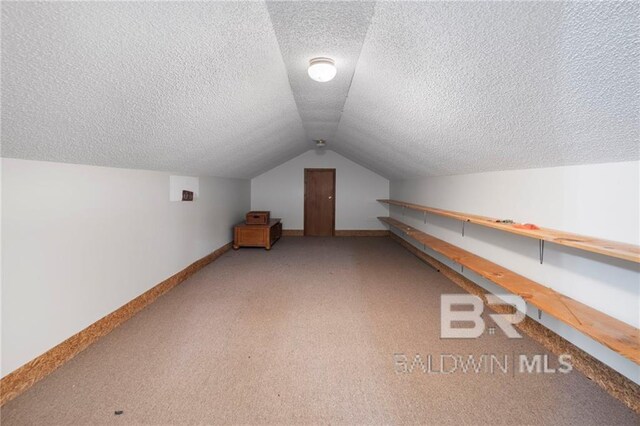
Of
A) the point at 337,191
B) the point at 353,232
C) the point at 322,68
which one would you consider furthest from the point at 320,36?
the point at 353,232

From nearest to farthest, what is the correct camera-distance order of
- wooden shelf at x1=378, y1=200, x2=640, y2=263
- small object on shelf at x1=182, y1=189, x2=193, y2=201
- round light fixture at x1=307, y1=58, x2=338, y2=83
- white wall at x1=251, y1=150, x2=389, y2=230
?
1. wooden shelf at x1=378, y1=200, x2=640, y2=263
2. round light fixture at x1=307, y1=58, x2=338, y2=83
3. small object on shelf at x1=182, y1=189, x2=193, y2=201
4. white wall at x1=251, y1=150, x2=389, y2=230

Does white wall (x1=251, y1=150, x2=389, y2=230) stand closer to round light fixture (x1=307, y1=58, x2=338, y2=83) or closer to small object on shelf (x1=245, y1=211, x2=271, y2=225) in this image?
small object on shelf (x1=245, y1=211, x2=271, y2=225)

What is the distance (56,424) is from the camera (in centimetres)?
141

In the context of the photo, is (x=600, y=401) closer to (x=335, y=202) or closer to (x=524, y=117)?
(x=524, y=117)

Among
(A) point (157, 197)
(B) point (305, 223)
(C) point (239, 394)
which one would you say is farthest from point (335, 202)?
(C) point (239, 394)

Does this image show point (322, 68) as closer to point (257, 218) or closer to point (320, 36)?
point (320, 36)

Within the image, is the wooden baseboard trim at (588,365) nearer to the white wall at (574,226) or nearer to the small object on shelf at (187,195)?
the white wall at (574,226)

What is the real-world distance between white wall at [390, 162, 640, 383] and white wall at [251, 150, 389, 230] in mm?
3903

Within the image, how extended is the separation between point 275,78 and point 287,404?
211 cm

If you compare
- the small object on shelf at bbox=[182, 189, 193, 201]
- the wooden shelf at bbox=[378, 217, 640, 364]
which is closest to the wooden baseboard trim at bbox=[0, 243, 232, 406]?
the small object on shelf at bbox=[182, 189, 193, 201]

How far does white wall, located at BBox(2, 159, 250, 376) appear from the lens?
159 cm

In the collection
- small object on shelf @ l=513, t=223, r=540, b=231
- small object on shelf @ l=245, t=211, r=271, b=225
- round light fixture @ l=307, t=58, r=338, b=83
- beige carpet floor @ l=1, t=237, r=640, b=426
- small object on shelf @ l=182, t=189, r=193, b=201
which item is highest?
round light fixture @ l=307, t=58, r=338, b=83

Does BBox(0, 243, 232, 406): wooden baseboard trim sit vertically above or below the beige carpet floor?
above

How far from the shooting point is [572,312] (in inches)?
66.5
